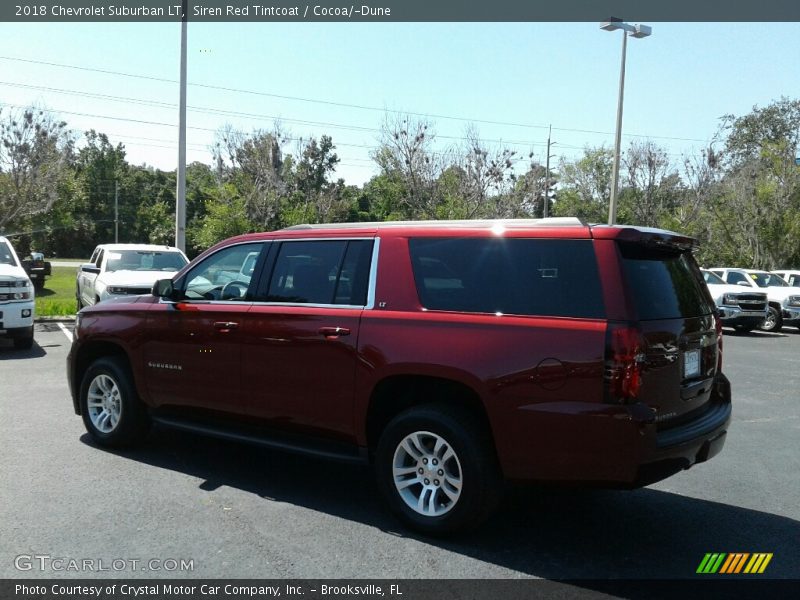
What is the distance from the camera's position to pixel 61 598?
11.4ft

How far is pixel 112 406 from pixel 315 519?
2506mm

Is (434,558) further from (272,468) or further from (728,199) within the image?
(728,199)

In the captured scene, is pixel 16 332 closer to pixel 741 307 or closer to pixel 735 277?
pixel 741 307

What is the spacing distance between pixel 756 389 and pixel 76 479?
891 centimetres

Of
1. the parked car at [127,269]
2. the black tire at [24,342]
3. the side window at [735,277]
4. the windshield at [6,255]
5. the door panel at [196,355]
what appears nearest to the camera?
the door panel at [196,355]

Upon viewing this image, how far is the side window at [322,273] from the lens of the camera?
189 inches

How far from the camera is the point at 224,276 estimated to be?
578 cm

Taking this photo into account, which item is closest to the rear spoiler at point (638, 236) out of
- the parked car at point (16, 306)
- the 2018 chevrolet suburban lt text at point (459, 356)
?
the 2018 chevrolet suburban lt text at point (459, 356)

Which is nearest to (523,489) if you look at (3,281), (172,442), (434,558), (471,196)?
(434,558)

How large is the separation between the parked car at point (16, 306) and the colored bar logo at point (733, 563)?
35.7 feet

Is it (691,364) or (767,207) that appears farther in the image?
(767,207)

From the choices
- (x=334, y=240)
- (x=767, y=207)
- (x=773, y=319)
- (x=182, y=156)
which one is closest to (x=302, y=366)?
(x=334, y=240)

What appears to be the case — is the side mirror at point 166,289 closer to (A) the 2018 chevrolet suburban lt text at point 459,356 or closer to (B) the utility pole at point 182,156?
(A) the 2018 chevrolet suburban lt text at point 459,356

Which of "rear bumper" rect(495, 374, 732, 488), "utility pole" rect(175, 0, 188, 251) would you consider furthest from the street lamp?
"rear bumper" rect(495, 374, 732, 488)
